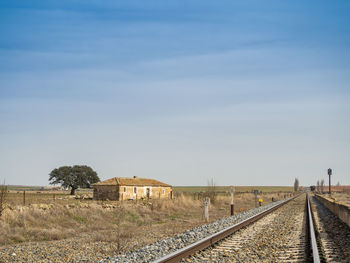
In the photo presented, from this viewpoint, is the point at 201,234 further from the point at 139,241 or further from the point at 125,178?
the point at 125,178

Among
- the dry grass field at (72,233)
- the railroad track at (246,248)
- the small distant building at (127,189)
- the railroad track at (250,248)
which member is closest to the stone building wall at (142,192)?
the small distant building at (127,189)

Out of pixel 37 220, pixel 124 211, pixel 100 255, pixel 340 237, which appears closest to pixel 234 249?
pixel 100 255

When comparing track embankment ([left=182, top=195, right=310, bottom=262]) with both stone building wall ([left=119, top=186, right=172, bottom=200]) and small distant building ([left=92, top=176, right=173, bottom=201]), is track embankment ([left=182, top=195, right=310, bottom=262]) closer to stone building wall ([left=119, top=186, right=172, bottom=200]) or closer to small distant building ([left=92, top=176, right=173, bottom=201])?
small distant building ([left=92, top=176, right=173, bottom=201])

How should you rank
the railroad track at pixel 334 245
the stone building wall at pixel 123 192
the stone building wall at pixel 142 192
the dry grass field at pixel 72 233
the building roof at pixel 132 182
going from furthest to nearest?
the building roof at pixel 132 182
the stone building wall at pixel 142 192
the stone building wall at pixel 123 192
the dry grass field at pixel 72 233
the railroad track at pixel 334 245


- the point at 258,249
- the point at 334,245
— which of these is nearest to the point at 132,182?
the point at 334,245

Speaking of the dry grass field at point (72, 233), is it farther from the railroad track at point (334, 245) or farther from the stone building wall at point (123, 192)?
the stone building wall at point (123, 192)

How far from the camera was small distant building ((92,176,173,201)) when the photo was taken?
52344 millimetres

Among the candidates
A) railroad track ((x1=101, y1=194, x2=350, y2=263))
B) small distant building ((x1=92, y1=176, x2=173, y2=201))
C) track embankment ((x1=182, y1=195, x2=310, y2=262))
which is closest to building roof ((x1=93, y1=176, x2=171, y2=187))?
small distant building ((x1=92, y1=176, x2=173, y2=201))

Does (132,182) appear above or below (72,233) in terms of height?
below

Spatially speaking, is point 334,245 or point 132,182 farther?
point 132,182

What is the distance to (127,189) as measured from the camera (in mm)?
53781

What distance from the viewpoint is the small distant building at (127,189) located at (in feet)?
172

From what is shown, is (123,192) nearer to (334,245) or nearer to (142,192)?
(142,192)

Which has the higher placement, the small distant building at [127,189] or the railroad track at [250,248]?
the railroad track at [250,248]
